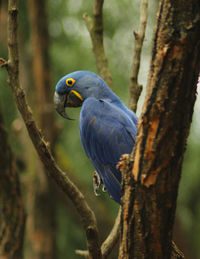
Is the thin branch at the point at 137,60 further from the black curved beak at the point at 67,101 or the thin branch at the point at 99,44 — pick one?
the black curved beak at the point at 67,101

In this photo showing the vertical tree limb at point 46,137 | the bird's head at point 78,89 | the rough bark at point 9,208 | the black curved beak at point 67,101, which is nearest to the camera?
the bird's head at point 78,89

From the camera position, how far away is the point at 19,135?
22.3 ft

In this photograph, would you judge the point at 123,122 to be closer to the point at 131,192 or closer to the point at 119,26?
the point at 131,192

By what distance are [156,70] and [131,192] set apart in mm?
574

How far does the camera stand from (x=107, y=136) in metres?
2.89

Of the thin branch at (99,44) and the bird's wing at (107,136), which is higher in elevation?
the thin branch at (99,44)

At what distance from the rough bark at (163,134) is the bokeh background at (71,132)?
4394 mm

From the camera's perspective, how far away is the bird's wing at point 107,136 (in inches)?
112

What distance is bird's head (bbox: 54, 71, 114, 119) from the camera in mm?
3205

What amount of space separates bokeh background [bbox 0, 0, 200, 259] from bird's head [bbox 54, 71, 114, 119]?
275cm

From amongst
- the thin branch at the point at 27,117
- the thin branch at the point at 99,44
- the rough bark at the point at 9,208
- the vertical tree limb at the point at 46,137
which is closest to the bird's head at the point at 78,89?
the thin branch at the point at 99,44

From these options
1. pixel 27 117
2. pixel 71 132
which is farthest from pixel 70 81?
pixel 71 132

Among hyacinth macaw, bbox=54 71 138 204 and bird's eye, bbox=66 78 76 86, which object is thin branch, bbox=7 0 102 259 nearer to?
hyacinth macaw, bbox=54 71 138 204

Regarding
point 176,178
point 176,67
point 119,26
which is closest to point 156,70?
point 176,67
